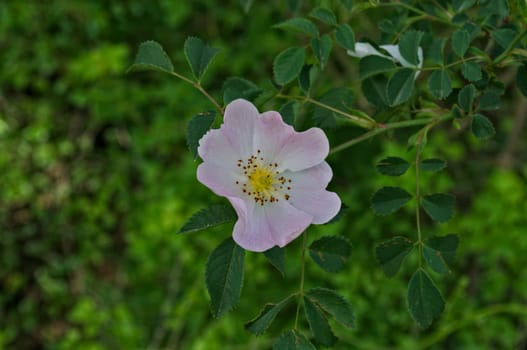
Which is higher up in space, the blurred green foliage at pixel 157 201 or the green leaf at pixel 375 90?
the green leaf at pixel 375 90

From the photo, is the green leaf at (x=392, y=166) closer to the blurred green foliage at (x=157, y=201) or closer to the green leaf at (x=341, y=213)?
the green leaf at (x=341, y=213)

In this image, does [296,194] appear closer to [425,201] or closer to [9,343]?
[425,201]

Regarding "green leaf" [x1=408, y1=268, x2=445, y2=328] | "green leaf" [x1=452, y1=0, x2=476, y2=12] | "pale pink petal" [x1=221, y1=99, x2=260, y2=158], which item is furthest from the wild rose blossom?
"green leaf" [x1=408, y1=268, x2=445, y2=328]

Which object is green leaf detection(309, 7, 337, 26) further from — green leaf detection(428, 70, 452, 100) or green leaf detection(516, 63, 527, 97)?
green leaf detection(516, 63, 527, 97)

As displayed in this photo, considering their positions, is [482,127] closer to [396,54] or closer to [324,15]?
[396,54]

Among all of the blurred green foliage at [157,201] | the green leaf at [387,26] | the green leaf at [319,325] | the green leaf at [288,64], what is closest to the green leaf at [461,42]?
the green leaf at [387,26]

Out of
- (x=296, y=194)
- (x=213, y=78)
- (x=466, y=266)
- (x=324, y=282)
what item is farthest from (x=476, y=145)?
(x=296, y=194)
